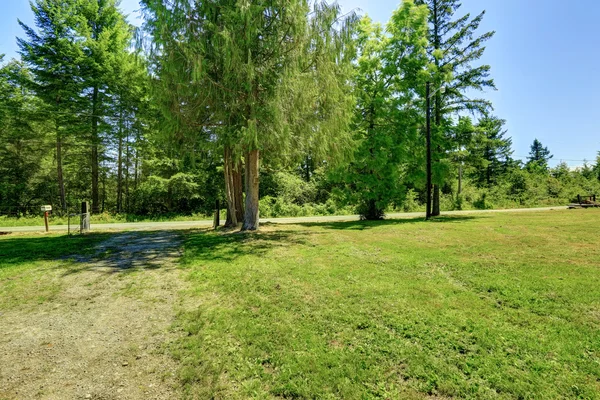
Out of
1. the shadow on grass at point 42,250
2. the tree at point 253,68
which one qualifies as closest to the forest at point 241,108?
the tree at point 253,68

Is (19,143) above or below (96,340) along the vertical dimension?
above

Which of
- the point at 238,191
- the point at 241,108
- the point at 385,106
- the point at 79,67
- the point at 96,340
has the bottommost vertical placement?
the point at 96,340

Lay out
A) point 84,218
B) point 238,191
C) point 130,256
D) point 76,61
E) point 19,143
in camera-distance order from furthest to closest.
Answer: point 19,143, point 76,61, point 238,191, point 84,218, point 130,256

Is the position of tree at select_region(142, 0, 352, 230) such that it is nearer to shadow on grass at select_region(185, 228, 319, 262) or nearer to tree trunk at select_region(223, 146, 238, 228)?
tree trunk at select_region(223, 146, 238, 228)

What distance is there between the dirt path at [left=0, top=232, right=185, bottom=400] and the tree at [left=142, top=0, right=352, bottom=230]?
4.82m

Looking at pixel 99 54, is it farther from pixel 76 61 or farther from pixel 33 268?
pixel 33 268

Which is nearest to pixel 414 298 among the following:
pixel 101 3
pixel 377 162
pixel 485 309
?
pixel 485 309

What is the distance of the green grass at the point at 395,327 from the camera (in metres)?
2.49

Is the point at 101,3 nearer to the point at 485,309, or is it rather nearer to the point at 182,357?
the point at 182,357

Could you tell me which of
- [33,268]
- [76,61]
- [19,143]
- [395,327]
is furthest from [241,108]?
[19,143]

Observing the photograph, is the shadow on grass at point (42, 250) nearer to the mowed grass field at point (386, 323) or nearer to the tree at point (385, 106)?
the mowed grass field at point (386, 323)

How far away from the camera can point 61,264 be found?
6.27 meters

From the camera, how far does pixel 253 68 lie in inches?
323

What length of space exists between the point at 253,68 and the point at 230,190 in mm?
4884
